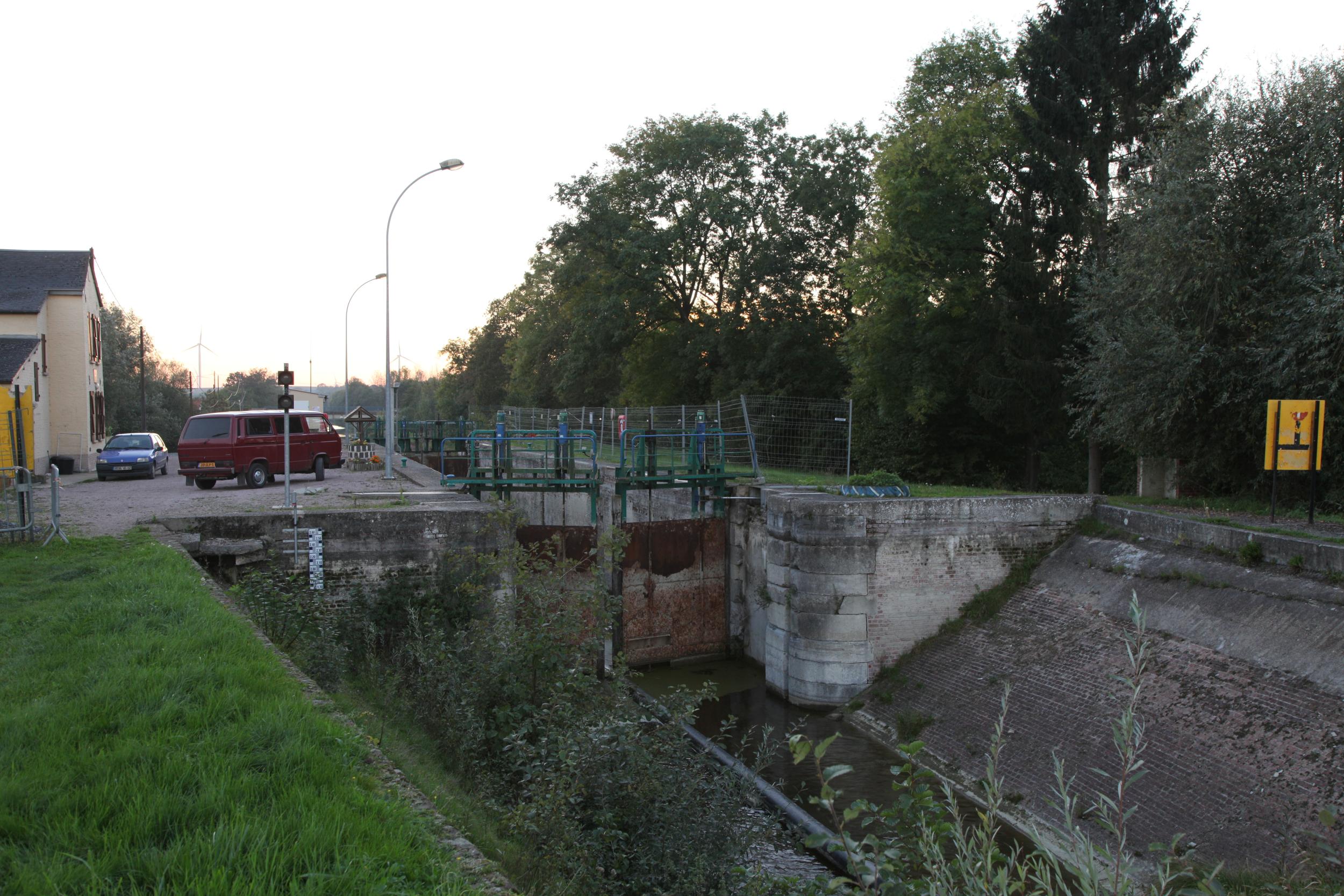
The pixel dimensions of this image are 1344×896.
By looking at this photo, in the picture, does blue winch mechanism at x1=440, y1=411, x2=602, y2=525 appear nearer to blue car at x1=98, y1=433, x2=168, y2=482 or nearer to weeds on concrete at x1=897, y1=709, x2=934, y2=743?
weeds on concrete at x1=897, y1=709, x2=934, y2=743

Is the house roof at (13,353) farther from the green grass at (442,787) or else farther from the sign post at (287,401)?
the green grass at (442,787)

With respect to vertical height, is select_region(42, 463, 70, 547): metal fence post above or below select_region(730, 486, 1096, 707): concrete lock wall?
above

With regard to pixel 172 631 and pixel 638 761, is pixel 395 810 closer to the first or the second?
pixel 638 761

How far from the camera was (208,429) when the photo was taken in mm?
18938

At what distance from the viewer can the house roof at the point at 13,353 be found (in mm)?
23328

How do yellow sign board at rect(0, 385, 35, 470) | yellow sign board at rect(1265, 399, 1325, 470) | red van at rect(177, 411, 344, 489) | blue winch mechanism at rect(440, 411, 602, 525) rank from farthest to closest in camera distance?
red van at rect(177, 411, 344, 489)
blue winch mechanism at rect(440, 411, 602, 525)
yellow sign board at rect(0, 385, 35, 470)
yellow sign board at rect(1265, 399, 1325, 470)

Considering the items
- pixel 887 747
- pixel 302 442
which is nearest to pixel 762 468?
pixel 887 747

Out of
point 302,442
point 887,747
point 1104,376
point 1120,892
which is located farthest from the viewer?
point 302,442

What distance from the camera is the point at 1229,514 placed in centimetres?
1427

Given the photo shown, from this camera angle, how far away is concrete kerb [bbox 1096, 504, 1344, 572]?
1072 centimetres

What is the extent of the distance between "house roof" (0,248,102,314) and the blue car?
20.8ft

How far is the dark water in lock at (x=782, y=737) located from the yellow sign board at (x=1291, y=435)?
21.9ft

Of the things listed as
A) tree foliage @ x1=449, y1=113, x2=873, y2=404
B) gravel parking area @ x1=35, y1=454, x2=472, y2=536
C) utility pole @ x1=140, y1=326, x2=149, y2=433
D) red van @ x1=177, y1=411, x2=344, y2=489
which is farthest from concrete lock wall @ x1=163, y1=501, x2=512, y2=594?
utility pole @ x1=140, y1=326, x2=149, y2=433

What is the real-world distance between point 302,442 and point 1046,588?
657 inches
